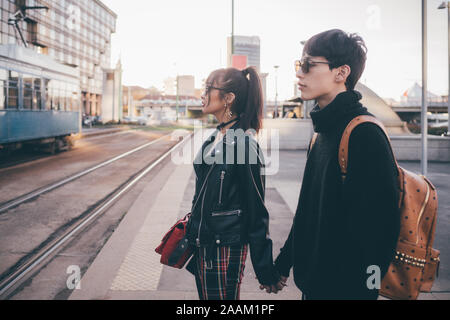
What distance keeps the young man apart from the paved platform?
1969 mm

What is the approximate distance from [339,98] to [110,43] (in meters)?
90.1

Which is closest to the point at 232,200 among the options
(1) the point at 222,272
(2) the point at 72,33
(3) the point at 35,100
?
(1) the point at 222,272

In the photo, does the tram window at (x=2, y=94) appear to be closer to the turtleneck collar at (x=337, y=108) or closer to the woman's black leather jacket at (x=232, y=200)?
the woman's black leather jacket at (x=232, y=200)

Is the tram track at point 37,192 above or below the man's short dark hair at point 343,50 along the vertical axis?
below

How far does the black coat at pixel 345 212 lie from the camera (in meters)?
1.52

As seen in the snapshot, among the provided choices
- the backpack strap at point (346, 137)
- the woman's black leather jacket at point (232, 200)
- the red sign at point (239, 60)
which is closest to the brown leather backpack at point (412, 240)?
the backpack strap at point (346, 137)

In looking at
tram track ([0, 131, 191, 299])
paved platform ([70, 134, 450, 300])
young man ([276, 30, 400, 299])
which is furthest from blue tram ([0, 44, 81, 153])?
young man ([276, 30, 400, 299])

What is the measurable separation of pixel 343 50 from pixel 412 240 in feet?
2.83

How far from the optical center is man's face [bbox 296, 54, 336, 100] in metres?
1.79

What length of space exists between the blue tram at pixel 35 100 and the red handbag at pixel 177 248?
1188cm

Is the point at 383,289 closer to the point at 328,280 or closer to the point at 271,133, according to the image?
the point at 328,280

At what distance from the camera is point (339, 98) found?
67.9 inches

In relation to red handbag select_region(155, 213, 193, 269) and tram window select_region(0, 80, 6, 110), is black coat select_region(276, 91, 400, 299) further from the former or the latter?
tram window select_region(0, 80, 6, 110)

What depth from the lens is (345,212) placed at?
1637 millimetres
